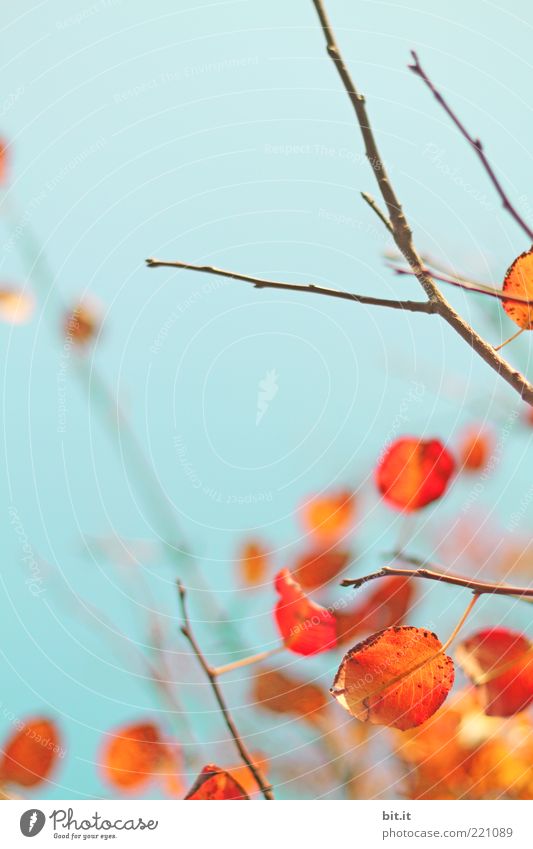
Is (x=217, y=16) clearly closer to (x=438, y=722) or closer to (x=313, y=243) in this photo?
(x=313, y=243)

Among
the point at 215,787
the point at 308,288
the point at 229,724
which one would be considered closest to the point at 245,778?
the point at 215,787

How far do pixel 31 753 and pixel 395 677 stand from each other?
1.10 ft

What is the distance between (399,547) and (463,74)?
44 cm

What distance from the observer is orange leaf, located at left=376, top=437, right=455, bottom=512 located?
60cm

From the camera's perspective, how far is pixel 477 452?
Answer: 0.61 meters

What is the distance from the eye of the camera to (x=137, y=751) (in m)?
0.59

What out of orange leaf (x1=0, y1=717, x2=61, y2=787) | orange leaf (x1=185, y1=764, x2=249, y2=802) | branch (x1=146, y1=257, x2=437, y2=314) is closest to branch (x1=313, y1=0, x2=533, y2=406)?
branch (x1=146, y1=257, x2=437, y2=314)

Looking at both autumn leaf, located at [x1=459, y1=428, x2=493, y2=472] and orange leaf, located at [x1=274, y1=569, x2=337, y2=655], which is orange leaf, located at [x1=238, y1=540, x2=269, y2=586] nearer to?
orange leaf, located at [x1=274, y1=569, x2=337, y2=655]

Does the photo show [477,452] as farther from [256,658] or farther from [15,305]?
[15,305]

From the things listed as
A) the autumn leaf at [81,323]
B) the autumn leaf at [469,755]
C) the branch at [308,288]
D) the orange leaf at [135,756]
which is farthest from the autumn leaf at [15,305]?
the autumn leaf at [469,755]

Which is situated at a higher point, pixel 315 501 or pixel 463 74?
pixel 463 74

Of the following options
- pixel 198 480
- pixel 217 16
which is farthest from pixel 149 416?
pixel 217 16

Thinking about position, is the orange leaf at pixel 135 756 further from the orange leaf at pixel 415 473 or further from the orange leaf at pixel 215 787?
the orange leaf at pixel 415 473

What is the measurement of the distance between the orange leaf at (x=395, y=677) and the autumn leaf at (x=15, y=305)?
442 millimetres
